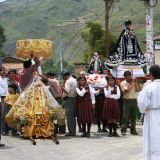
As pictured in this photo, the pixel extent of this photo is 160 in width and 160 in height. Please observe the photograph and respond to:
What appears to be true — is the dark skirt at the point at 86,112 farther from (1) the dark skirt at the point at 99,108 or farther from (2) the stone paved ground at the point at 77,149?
(1) the dark skirt at the point at 99,108

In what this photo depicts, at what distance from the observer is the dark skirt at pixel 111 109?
1557cm

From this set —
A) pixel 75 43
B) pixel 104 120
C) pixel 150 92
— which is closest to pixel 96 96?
pixel 104 120

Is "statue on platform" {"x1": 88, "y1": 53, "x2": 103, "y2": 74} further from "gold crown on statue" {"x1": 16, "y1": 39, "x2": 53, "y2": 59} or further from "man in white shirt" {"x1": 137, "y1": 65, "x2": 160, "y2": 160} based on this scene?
"man in white shirt" {"x1": 137, "y1": 65, "x2": 160, "y2": 160}

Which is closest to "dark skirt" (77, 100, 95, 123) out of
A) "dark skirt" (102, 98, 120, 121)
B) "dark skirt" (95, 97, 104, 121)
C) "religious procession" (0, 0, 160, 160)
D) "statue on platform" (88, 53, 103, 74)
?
"religious procession" (0, 0, 160, 160)

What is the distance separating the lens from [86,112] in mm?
15352

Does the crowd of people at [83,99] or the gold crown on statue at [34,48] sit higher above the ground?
the gold crown on statue at [34,48]

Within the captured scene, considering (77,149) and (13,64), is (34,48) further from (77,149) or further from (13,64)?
(13,64)

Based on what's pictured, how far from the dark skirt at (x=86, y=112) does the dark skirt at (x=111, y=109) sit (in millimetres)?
461

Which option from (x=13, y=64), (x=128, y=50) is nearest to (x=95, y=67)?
(x=128, y=50)

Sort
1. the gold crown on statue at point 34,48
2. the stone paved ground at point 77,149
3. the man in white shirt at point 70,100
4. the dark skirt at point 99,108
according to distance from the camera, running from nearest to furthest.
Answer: the stone paved ground at point 77,149
the gold crown on statue at point 34,48
the man in white shirt at point 70,100
the dark skirt at point 99,108

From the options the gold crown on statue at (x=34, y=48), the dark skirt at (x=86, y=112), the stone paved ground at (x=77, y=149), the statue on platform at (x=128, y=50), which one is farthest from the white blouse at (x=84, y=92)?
the statue on platform at (x=128, y=50)

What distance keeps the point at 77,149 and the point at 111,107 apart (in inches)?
114

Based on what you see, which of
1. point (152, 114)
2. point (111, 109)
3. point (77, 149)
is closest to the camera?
point (152, 114)

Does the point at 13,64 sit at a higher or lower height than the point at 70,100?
higher
